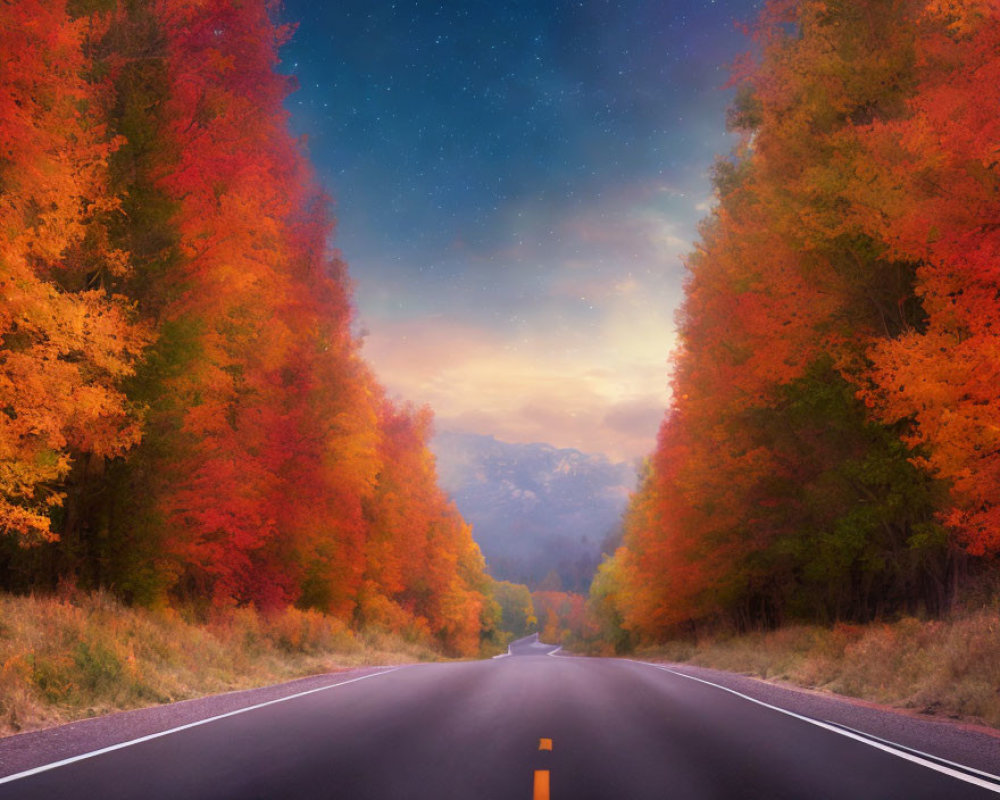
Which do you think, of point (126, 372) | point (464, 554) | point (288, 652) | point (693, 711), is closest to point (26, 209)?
point (126, 372)

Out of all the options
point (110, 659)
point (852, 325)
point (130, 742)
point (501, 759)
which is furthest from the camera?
point (852, 325)

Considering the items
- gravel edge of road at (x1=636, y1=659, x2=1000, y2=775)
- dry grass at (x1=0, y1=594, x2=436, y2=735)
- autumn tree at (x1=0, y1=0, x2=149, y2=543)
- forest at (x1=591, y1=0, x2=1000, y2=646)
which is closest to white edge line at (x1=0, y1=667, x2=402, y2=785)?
dry grass at (x1=0, y1=594, x2=436, y2=735)

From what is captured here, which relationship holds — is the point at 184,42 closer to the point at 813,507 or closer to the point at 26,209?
the point at 26,209

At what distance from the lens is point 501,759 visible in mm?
7457

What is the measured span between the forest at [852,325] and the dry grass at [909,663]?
1.49m

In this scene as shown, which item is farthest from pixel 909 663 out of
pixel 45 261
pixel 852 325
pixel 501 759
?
pixel 45 261

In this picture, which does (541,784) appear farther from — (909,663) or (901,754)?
(909,663)

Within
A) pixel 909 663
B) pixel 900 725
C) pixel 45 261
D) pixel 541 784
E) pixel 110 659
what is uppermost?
pixel 45 261

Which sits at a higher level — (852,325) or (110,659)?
(852,325)

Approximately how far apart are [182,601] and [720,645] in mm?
19620

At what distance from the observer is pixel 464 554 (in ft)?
211

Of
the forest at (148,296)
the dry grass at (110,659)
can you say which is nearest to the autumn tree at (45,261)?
the forest at (148,296)

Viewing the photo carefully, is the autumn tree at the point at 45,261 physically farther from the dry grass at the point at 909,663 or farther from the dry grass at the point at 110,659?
the dry grass at the point at 909,663

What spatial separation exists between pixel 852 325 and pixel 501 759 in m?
13.4
